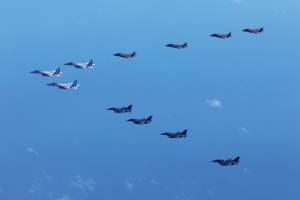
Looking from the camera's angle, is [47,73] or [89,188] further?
[89,188]

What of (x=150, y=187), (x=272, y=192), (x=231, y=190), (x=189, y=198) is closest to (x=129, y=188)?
(x=150, y=187)

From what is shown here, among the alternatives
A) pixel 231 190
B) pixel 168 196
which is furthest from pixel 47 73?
pixel 231 190

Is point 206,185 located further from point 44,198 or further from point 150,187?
point 44,198

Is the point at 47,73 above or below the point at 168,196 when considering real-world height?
above

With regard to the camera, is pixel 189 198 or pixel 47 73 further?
pixel 189 198

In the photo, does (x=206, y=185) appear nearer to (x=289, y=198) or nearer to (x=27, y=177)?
(x=289, y=198)

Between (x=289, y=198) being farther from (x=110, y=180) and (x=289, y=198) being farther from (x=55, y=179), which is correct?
(x=55, y=179)

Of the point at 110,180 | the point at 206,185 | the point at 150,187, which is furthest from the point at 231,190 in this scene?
the point at 110,180
